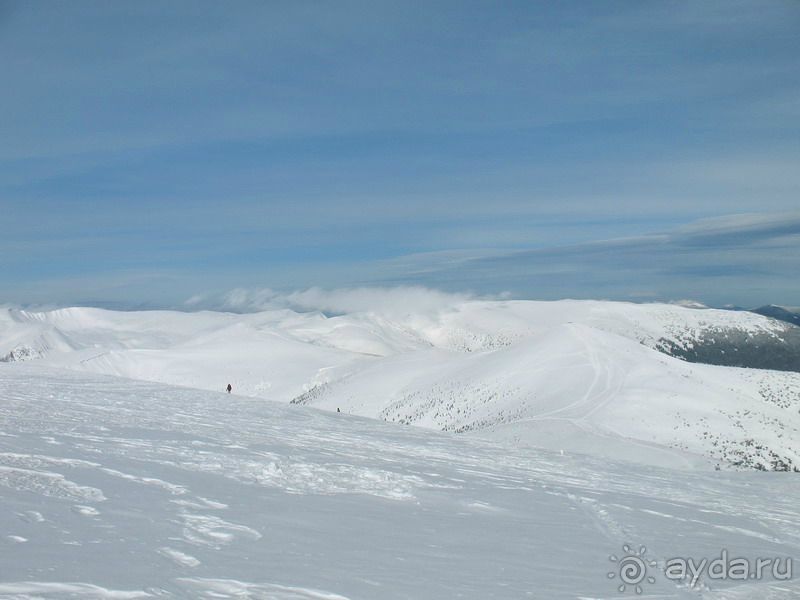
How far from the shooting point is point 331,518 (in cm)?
939

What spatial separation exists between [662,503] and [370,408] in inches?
1375

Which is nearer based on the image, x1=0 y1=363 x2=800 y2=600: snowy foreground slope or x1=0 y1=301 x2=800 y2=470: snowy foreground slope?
x1=0 y1=363 x2=800 y2=600: snowy foreground slope

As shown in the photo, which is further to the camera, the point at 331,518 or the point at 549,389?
the point at 549,389

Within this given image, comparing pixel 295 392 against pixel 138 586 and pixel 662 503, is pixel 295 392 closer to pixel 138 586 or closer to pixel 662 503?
pixel 662 503

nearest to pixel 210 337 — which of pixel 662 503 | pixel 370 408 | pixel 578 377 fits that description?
pixel 370 408

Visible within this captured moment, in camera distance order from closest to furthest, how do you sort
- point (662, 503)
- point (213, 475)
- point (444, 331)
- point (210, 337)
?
point (213, 475) < point (662, 503) < point (210, 337) < point (444, 331)

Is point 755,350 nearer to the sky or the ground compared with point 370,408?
nearer to the sky

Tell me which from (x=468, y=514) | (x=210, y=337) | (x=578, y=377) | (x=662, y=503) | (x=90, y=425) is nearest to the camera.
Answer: (x=468, y=514)

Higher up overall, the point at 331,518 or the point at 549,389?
the point at 549,389

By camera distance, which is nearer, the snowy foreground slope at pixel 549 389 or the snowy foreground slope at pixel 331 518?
the snowy foreground slope at pixel 331 518

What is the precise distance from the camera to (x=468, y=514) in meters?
10.6

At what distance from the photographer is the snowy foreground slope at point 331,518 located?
21.5ft

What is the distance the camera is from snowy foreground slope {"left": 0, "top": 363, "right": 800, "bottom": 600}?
6.56 m

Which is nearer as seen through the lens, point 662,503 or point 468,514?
point 468,514
